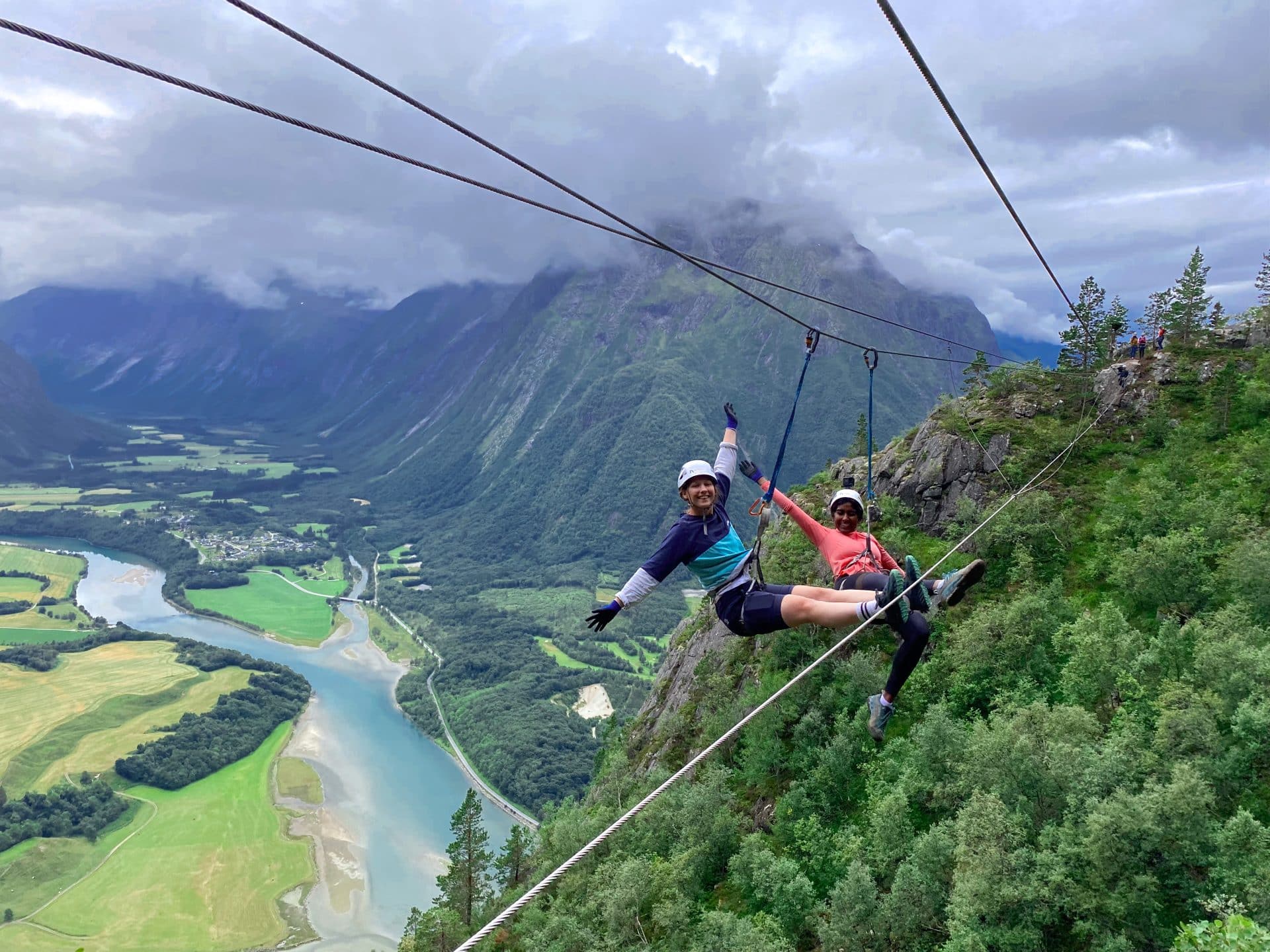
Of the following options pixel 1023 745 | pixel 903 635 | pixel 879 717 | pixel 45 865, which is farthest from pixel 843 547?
pixel 45 865

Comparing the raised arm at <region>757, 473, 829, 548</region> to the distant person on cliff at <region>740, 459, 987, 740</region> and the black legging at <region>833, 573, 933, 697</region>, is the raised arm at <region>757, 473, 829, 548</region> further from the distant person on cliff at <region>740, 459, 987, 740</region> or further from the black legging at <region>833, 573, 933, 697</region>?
the black legging at <region>833, 573, 933, 697</region>

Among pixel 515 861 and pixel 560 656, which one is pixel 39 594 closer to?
pixel 560 656

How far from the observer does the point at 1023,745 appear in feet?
46.7

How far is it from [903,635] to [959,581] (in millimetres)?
1723

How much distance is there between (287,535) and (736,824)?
190421 mm

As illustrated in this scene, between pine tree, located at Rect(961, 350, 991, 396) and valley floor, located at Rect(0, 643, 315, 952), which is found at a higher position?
pine tree, located at Rect(961, 350, 991, 396)

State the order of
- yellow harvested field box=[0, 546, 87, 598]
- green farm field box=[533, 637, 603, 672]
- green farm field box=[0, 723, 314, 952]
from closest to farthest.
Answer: green farm field box=[0, 723, 314, 952] < green farm field box=[533, 637, 603, 672] < yellow harvested field box=[0, 546, 87, 598]

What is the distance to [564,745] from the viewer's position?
83.9m

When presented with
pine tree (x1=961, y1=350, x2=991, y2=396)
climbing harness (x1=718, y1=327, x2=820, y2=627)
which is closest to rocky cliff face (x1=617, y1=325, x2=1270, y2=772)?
pine tree (x1=961, y1=350, x2=991, y2=396)

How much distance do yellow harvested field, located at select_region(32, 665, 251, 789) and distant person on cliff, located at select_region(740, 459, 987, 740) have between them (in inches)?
3649

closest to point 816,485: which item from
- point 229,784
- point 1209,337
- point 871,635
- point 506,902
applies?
point 871,635

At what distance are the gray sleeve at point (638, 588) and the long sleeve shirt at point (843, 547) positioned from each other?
3145 mm

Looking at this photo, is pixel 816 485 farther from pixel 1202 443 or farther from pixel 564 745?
pixel 564 745

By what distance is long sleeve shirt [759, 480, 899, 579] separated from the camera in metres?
10.8
